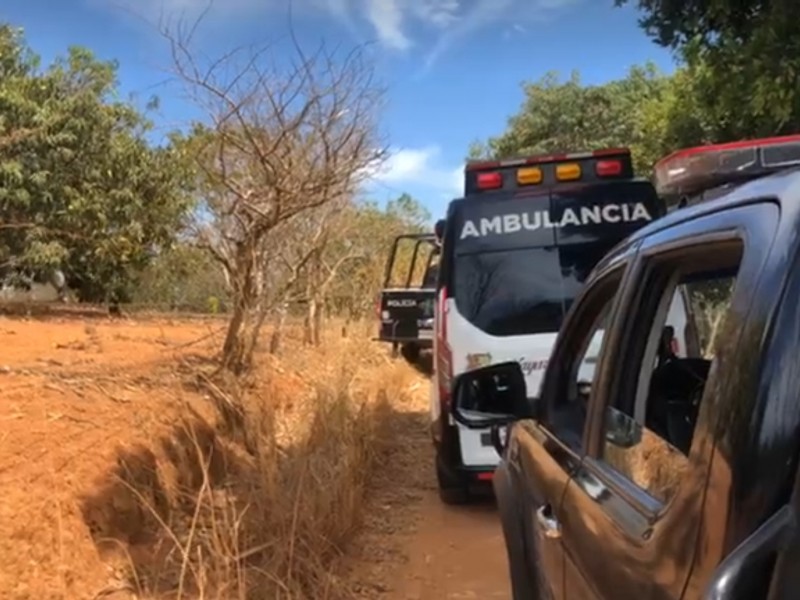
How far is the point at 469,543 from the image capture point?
226 inches

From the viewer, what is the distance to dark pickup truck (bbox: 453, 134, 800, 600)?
1147 mm

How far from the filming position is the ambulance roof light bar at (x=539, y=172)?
20.2 feet

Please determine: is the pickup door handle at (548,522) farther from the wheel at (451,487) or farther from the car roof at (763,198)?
the wheel at (451,487)

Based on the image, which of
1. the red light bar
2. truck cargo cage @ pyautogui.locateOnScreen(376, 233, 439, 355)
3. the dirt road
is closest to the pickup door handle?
the dirt road

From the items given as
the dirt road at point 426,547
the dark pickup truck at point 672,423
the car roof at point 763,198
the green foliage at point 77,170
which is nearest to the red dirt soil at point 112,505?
the dirt road at point 426,547

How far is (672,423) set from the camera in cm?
200

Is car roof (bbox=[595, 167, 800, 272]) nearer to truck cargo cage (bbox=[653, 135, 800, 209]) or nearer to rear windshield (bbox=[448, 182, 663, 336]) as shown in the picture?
truck cargo cage (bbox=[653, 135, 800, 209])

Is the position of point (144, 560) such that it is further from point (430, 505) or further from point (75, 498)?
point (430, 505)

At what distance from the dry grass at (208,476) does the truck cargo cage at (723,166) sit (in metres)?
2.95

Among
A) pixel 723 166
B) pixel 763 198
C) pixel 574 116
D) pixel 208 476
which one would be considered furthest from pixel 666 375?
pixel 574 116

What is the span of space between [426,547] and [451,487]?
28.8 inches

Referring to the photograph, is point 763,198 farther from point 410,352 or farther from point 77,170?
point 77,170

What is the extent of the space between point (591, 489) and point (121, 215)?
15936mm

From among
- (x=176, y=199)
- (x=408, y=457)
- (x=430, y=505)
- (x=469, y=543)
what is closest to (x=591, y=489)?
(x=469, y=543)
